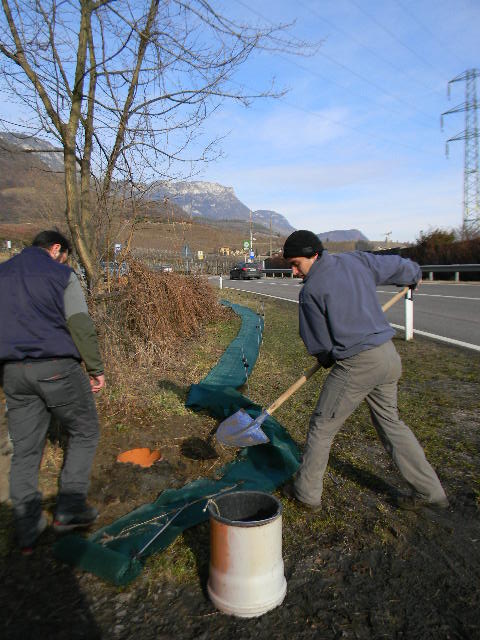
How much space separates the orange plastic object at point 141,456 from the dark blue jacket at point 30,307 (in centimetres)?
143

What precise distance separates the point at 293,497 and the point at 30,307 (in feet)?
7.01

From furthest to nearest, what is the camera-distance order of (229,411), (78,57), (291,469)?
(78,57) < (229,411) < (291,469)

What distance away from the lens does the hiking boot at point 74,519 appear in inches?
124

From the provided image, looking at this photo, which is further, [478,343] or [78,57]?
[478,343]

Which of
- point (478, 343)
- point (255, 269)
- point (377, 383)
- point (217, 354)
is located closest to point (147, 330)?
point (217, 354)

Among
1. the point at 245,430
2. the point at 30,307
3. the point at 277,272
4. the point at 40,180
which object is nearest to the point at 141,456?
the point at 245,430

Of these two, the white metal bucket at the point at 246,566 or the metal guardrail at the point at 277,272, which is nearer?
the white metal bucket at the point at 246,566

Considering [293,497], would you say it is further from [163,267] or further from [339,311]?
[163,267]

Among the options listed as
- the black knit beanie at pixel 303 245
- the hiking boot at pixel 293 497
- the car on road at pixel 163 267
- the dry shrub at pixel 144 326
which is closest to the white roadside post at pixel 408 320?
the dry shrub at pixel 144 326

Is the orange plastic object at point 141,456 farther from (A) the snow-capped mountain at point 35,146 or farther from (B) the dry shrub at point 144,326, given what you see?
(A) the snow-capped mountain at point 35,146

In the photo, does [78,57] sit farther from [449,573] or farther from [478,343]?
[478,343]

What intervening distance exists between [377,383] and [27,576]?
2359 mm

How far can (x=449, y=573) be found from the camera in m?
2.64

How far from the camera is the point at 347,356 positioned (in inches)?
124
